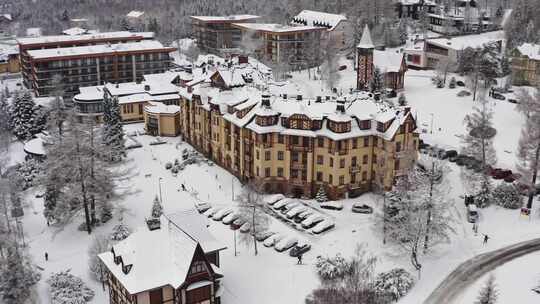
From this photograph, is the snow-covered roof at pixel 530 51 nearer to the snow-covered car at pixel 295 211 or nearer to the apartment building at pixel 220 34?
the snow-covered car at pixel 295 211

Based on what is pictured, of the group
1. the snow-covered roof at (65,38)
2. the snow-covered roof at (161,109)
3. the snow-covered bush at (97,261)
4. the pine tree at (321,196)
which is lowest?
the snow-covered bush at (97,261)

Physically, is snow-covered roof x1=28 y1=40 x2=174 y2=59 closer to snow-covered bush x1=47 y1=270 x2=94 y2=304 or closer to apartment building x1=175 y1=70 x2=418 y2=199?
apartment building x1=175 y1=70 x2=418 y2=199

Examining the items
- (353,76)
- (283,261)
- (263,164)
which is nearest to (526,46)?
(353,76)

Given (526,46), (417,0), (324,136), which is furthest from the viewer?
(417,0)

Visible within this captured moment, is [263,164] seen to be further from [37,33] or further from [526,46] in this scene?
[37,33]

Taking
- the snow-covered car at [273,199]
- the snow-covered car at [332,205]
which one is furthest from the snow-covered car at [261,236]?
the snow-covered car at [332,205]

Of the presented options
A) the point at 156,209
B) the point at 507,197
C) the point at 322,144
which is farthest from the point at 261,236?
the point at 507,197

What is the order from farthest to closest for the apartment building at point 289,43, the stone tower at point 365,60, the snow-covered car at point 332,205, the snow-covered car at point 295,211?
the apartment building at point 289,43 < the stone tower at point 365,60 < the snow-covered car at point 332,205 < the snow-covered car at point 295,211
